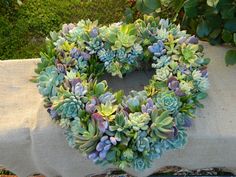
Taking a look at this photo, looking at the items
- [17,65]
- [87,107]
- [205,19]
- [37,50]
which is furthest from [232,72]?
[37,50]

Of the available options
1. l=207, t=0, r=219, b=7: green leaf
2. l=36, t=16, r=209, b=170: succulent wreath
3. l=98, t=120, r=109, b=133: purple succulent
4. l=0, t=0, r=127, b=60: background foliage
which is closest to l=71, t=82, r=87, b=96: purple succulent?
l=36, t=16, r=209, b=170: succulent wreath

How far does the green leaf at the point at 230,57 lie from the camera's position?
1512 millimetres

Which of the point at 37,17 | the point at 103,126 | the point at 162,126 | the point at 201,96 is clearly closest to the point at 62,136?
the point at 103,126

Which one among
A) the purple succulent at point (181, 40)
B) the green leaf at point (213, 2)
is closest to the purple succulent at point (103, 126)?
the purple succulent at point (181, 40)

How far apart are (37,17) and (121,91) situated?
4.28 feet

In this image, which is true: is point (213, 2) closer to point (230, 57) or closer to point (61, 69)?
point (230, 57)

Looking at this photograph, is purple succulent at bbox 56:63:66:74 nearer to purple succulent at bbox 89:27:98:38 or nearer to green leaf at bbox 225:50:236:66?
purple succulent at bbox 89:27:98:38

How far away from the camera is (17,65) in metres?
1.56

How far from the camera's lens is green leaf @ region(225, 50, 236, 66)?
1512 millimetres

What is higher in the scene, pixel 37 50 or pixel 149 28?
pixel 37 50

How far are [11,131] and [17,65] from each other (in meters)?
0.28

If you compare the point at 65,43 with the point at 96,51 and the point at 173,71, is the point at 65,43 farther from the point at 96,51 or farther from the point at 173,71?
the point at 173,71

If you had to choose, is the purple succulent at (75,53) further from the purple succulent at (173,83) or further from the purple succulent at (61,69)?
the purple succulent at (173,83)

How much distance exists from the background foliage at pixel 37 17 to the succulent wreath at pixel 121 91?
3.27ft
